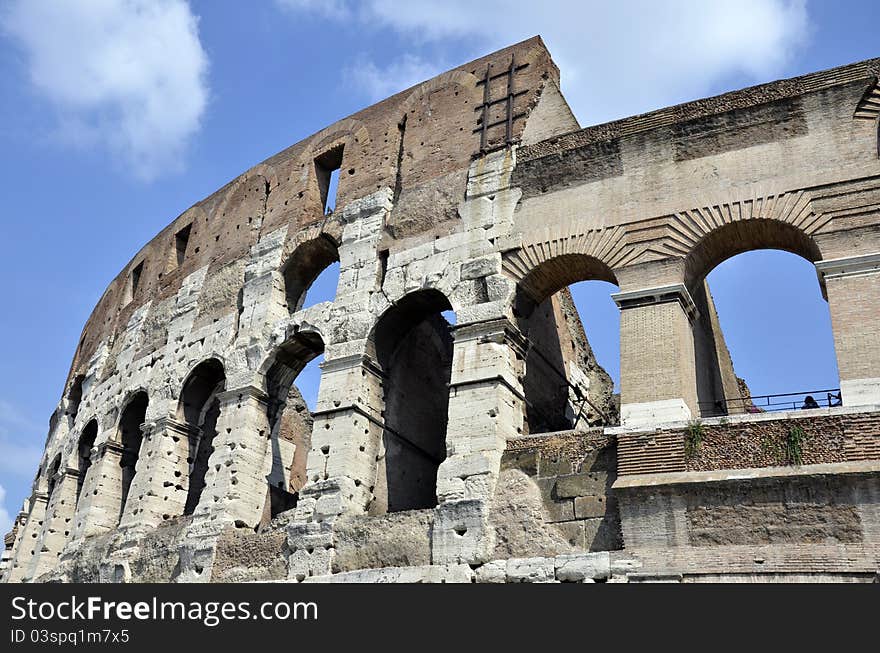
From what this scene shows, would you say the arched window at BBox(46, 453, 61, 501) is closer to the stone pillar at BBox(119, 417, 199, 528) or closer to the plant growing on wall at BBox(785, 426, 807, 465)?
the stone pillar at BBox(119, 417, 199, 528)

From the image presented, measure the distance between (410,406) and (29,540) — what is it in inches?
387

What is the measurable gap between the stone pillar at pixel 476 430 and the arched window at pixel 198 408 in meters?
5.18

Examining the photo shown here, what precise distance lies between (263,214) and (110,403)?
4.65 m

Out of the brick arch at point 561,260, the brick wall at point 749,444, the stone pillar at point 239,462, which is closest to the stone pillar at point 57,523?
the stone pillar at point 239,462

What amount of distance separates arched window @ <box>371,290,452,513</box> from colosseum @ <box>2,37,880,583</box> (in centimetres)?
4

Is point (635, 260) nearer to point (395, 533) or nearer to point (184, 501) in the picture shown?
point (395, 533)

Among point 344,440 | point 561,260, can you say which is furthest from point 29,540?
point 561,260

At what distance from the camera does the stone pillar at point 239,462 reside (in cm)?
1362

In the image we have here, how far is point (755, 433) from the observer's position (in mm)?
9805

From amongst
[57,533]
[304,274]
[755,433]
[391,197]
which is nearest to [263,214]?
[304,274]

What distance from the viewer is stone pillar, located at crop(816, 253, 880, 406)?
9.75 metres

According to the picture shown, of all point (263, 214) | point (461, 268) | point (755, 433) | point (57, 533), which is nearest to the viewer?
point (755, 433)

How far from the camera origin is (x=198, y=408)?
16.2m

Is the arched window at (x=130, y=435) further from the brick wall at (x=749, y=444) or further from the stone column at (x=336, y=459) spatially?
the brick wall at (x=749, y=444)
